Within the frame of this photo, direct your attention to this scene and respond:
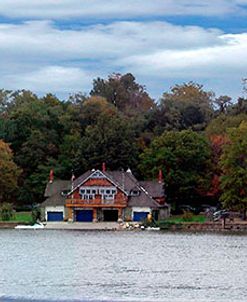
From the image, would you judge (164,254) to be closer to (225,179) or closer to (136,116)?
(225,179)

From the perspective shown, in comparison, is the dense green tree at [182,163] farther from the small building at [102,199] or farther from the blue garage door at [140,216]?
the blue garage door at [140,216]

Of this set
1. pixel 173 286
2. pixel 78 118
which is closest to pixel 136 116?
pixel 78 118

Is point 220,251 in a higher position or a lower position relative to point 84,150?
lower

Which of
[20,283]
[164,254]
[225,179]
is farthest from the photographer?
[225,179]

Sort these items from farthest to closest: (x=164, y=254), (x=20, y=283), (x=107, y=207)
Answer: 1. (x=107, y=207)
2. (x=164, y=254)
3. (x=20, y=283)

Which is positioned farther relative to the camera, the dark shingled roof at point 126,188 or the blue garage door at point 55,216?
the blue garage door at point 55,216

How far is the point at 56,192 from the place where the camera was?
100 metres

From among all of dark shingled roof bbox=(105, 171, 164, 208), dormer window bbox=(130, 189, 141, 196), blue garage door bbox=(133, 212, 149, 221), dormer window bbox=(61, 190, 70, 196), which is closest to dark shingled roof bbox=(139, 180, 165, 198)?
dark shingled roof bbox=(105, 171, 164, 208)

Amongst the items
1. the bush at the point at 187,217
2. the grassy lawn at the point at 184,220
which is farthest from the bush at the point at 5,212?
the bush at the point at 187,217

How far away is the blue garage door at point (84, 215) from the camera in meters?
99.5

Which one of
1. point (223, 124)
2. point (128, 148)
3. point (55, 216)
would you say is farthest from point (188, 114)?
point (55, 216)

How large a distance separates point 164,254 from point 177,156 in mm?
40012

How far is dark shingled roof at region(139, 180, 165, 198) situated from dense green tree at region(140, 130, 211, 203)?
156 centimetres

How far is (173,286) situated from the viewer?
40.2m
